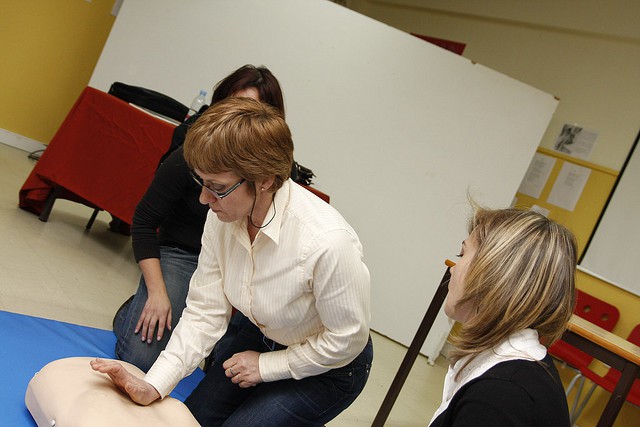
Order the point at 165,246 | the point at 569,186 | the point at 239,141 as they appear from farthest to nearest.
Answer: the point at 569,186 → the point at 165,246 → the point at 239,141

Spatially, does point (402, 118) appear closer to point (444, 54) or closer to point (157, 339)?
point (444, 54)

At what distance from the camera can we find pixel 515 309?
38.9 inches

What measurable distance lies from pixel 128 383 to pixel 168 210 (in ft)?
2.47

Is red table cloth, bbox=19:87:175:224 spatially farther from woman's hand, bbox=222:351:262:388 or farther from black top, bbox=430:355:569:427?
black top, bbox=430:355:569:427

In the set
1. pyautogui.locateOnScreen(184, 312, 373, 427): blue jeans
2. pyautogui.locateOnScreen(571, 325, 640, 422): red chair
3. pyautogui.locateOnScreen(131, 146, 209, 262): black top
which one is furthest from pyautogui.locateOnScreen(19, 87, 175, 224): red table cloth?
pyautogui.locateOnScreen(571, 325, 640, 422): red chair

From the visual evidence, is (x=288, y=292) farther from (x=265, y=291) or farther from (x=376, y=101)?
(x=376, y=101)

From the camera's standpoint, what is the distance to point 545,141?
457 centimetres

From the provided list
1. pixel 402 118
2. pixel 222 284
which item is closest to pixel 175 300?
pixel 222 284

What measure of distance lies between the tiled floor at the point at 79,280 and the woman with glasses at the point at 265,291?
2.80 feet

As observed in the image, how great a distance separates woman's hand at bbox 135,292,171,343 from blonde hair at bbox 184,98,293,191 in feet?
2.07

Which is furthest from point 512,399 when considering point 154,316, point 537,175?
point 537,175

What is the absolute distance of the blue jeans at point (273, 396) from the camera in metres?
1.48

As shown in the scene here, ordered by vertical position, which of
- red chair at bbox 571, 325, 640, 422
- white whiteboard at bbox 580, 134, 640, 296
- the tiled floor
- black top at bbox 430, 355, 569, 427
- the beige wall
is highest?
the beige wall

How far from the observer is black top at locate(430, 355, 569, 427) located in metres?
0.88
